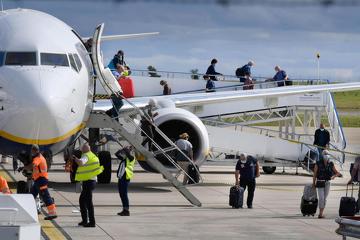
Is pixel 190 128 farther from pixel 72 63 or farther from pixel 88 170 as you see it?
pixel 88 170

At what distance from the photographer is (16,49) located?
71.1ft

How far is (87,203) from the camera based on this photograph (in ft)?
60.6

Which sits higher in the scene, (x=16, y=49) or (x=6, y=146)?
(x=16, y=49)

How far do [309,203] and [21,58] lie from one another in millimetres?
6833

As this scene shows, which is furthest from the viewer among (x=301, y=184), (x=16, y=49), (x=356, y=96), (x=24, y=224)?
(x=356, y=96)

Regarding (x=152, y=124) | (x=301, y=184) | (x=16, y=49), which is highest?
(x=16, y=49)

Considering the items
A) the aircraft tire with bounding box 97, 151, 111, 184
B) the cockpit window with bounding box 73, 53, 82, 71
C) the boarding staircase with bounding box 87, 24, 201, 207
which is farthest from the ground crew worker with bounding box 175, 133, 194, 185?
the cockpit window with bounding box 73, 53, 82, 71

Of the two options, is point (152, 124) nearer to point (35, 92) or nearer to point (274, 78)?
point (35, 92)

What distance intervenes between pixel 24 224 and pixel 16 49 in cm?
1161

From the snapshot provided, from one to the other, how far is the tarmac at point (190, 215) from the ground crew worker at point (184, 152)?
79 cm

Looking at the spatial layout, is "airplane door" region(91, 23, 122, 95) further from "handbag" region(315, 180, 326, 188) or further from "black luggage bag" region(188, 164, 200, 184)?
"handbag" region(315, 180, 326, 188)

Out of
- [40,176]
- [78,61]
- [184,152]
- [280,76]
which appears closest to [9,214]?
[40,176]

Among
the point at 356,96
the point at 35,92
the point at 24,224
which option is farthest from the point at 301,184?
the point at 356,96

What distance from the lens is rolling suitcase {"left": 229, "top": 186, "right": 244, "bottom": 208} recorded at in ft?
72.6
